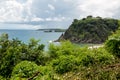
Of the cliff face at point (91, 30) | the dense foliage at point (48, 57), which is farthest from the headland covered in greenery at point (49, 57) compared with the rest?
the cliff face at point (91, 30)

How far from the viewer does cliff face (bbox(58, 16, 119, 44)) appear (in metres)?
126

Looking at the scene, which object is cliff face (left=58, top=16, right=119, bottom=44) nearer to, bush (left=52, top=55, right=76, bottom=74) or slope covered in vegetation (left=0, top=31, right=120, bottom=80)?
slope covered in vegetation (left=0, top=31, right=120, bottom=80)

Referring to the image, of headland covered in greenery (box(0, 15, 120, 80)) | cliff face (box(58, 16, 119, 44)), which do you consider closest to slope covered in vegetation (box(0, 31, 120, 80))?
headland covered in greenery (box(0, 15, 120, 80))

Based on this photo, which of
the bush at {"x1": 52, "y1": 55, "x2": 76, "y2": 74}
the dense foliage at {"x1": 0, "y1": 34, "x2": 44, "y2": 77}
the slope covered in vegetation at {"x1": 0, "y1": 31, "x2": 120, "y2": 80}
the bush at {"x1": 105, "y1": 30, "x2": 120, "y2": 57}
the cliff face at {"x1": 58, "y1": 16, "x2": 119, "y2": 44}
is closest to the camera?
the slope covered in vegetation at {"x1": 0, "y1": 31, "x2": 120, "y2": 80}

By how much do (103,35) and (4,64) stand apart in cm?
10610

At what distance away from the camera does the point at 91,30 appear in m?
125

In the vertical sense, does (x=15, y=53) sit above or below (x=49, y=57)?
above

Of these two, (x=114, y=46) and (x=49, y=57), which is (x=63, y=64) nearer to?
(x=114, y=46)

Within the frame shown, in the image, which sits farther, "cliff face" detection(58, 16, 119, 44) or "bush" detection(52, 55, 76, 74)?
"cliff face" detection(58, 16, 119, 44)

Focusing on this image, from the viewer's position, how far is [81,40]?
128 meters

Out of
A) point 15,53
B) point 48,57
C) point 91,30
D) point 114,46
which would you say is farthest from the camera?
point 91,30

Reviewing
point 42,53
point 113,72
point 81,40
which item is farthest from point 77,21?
point 113,72

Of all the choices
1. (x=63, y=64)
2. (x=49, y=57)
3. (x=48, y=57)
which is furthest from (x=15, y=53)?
(x=63, y=64)

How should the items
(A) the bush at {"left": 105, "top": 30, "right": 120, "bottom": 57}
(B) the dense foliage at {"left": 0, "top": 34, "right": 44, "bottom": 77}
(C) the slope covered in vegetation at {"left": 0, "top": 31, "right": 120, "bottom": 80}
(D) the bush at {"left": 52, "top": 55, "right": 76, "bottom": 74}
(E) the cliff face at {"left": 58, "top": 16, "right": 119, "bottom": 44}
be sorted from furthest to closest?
(E) the cliff face at {"left": 58, "top": 16, "right": 119, "bottom": 44}, (B) the dense foliage at {"left": 0, "top": 34, "right": 44, "bottom": 77}, (A) the bush at {"left": 105, "top": 30, "right": 120, "bottom": 57}, (D) the bush at {"left": 52, "top": 55, "right": 76, "bottom": 74}, (C) the slope covered in vegetation at {"left": 0, "top": 31, "right": 120, "bottom": 80}
